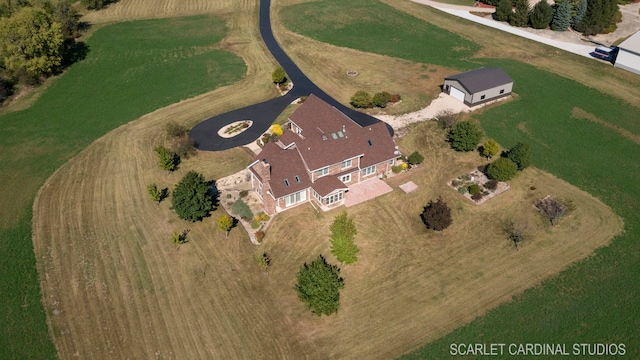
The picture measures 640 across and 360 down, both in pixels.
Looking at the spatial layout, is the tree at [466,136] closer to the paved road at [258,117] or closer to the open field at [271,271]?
the open field at [271,271]

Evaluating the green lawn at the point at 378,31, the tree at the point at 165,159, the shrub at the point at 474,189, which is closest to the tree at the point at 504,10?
the green lawn at the point at 378,31

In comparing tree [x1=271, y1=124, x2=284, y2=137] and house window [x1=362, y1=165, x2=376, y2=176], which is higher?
tree [x1=271, y1=124, x2=284, y2=137]

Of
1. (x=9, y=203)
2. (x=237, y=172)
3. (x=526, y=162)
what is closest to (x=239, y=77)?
(x=237, y=172)

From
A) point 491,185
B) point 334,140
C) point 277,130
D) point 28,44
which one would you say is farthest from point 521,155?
point 28,44

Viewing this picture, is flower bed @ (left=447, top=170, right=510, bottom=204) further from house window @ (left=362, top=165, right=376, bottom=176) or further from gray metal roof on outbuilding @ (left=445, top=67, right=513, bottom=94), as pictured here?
gray metal roof on outbuilding @ (left=445, top=67, right=513, bottom=94)

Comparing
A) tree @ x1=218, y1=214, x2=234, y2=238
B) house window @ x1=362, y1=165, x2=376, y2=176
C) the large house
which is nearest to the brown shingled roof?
the large house

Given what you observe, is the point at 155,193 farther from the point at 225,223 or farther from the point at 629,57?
the point at 629,57

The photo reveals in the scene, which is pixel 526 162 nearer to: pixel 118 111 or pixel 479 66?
pixel 479 66
